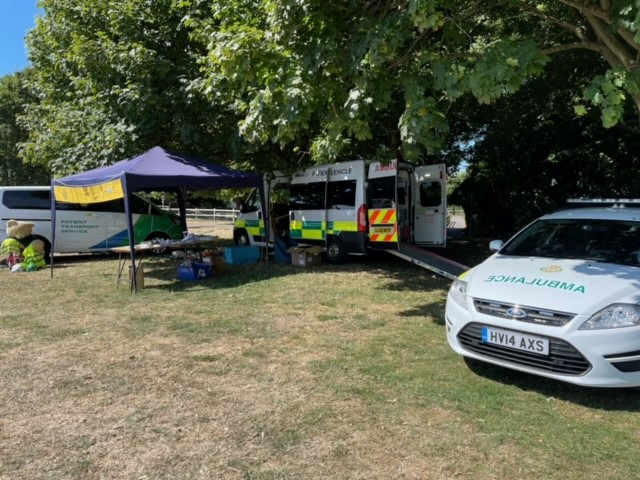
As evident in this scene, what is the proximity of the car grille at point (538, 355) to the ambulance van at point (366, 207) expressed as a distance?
20.0ft

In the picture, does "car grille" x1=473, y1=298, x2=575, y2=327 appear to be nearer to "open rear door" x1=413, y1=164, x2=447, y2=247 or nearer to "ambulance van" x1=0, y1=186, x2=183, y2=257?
"open rear door" x1=413, y1=164, x2=447, y2=247

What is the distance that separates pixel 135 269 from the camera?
864 centimetres

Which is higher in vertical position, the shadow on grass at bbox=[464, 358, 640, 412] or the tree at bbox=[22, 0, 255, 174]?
the tree at bbox=[22, 0, 255, 174]

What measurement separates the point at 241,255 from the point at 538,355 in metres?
8.69

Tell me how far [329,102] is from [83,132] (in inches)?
309

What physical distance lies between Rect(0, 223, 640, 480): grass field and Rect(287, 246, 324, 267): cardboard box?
14.5 ft

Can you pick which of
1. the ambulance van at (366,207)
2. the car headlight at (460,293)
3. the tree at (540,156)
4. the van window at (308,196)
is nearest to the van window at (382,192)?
the ambulance van at (366,207)

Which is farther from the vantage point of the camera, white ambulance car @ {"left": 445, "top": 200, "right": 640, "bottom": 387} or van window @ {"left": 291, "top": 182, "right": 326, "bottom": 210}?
van window @ {"left": 291, "top": 182, "right": 326, "bottom": 210}

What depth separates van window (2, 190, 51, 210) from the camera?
40.8 ft

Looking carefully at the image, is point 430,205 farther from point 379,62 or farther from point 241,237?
point 379,62

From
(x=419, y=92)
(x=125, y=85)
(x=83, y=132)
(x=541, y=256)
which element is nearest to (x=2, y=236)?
(x=83, y=132)

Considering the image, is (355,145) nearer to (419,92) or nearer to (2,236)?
(419,92)

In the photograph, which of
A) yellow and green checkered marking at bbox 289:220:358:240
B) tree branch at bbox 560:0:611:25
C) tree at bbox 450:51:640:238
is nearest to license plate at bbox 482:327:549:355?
tree branch at bbox 560:0:611:25

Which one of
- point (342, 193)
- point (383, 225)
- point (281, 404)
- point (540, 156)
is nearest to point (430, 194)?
point (383, 225)
